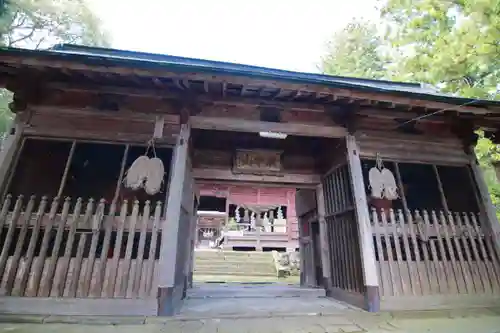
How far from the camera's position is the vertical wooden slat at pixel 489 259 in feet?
14.4

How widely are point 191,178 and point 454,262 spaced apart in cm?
492

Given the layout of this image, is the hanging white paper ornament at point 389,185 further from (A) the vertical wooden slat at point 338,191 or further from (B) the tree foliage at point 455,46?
(B) the tree foliage at point 455,46

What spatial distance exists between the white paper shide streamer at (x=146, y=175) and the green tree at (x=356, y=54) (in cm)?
1365

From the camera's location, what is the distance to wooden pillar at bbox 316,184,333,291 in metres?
5.52

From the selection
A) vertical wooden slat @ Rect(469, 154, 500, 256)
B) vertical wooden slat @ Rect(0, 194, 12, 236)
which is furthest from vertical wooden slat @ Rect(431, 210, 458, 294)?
vertical wooden slat @ Rect(0, 194, 12, 236)

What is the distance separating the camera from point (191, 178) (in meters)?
5.56

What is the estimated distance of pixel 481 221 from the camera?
4.76 metres

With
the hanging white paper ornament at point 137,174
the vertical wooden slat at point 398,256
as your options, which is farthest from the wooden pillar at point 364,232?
the hanging white paper ornament at point 137,174

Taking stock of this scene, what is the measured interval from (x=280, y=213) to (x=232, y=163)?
43.1 feet

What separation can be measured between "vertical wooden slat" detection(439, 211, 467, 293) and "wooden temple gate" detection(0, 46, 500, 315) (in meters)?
0.02

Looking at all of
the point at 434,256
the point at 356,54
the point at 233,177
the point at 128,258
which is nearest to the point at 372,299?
the point at 434,256

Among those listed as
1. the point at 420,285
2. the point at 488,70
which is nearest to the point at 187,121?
the point at 420,285

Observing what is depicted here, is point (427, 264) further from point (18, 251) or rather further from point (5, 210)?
point (5, 210)

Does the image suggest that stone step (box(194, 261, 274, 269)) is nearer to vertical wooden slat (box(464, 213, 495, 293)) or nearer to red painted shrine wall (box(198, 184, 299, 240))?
red painted shrine wall (box(198, 184, 299, 240))
